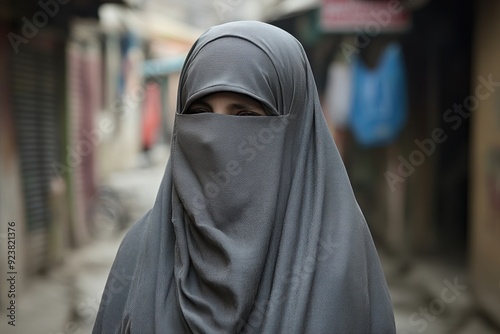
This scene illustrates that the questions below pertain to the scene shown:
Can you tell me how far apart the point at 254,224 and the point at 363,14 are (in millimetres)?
6277

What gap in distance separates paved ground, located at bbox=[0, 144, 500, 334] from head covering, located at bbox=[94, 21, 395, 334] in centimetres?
420

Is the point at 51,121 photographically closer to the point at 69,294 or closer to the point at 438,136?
the point at 69,294

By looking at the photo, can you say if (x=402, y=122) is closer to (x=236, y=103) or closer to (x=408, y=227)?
(x=408, y=227)

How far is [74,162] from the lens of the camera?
10.3 meters

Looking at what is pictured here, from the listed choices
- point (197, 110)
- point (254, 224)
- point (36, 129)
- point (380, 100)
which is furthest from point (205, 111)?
point (380, 100)

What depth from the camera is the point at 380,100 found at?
1046cm

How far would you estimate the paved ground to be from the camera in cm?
596

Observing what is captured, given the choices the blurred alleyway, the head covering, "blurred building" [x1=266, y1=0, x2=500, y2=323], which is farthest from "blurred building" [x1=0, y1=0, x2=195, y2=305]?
the head covering

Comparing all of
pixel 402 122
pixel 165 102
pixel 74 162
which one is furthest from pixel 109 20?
pixel 165 102

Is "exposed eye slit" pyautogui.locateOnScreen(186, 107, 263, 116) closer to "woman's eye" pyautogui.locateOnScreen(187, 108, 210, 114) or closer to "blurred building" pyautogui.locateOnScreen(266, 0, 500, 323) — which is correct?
"woman's eye" pyautogui.locateOnScreen(187, 108, 210, 114)

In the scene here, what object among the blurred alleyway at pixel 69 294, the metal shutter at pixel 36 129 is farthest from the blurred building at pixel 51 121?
the blurred alleyway at pixel 69 294

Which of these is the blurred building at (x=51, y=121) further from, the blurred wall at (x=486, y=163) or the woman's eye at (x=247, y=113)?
the woman's eye at (x=247, y=113)

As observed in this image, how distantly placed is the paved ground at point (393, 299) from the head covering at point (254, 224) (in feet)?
13.8

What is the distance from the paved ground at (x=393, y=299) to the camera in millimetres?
5965
